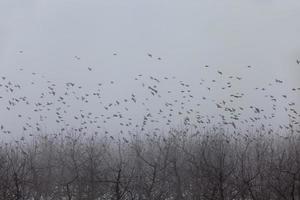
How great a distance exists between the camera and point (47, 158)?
31719 millimetres

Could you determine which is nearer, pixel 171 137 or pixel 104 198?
pixel 104 198

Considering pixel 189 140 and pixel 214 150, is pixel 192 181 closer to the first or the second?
pixel 214 150

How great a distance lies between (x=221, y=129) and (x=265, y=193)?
11.4m

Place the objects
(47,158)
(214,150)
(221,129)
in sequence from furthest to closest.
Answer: (47,158)
(221,129)
(214,150)

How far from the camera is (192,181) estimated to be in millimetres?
22297

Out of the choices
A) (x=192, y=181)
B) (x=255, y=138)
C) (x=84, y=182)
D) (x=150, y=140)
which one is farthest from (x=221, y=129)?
(x=84, y=182)

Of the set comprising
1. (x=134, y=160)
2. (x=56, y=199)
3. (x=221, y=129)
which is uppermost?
(x=221, y=129)

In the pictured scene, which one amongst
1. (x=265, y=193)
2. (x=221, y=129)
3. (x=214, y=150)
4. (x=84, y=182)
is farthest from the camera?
(x=221, y=129)

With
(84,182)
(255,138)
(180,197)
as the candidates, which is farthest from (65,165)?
(255,138)

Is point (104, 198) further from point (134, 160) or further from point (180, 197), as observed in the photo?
point (134, 160)

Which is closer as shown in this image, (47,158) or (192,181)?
(192,181)

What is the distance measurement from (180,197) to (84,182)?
13.7ft

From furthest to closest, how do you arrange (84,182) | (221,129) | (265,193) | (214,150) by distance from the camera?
(221,129) → (214,150) → (84,182) → (265,193)

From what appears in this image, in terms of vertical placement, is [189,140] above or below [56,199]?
above
